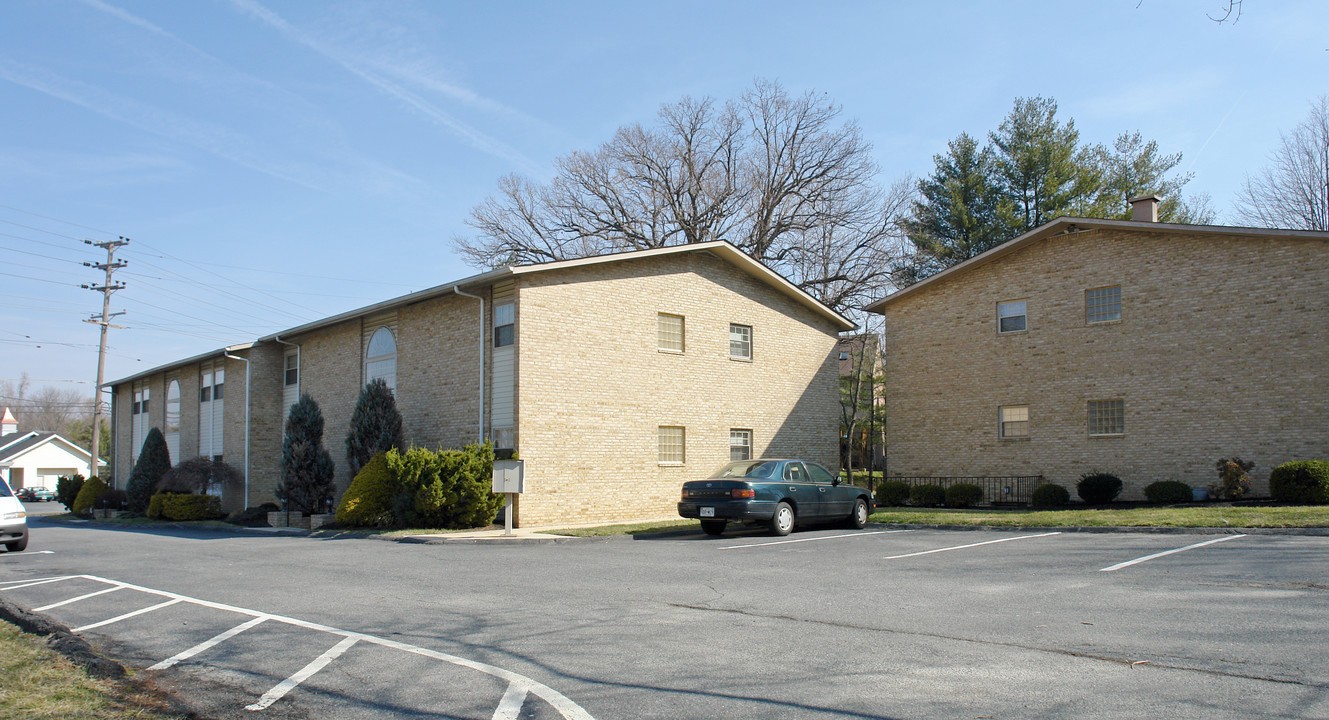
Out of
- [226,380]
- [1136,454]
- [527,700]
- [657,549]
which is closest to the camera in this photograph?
[527,700]

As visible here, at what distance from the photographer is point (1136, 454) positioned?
23453 mm

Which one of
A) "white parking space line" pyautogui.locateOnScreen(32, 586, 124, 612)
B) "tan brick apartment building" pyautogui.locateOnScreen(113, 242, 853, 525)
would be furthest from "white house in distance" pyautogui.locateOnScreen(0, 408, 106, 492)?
"white parking space line" pyautogui.locateOnScreen(32, 586, 124, 612)

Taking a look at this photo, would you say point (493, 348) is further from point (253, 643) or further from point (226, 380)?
point (226, 380)

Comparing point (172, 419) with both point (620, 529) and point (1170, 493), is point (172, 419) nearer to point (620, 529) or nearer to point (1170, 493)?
point (620, 529)

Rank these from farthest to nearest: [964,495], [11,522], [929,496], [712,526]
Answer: [929,496]
[964,495]
[712,526]
[11,522]

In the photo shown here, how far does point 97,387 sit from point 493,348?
31.2m

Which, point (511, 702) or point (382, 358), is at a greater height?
point (382, 358)

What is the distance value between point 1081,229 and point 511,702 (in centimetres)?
2344

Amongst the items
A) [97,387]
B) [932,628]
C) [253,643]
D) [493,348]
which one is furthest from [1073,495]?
[97,387]

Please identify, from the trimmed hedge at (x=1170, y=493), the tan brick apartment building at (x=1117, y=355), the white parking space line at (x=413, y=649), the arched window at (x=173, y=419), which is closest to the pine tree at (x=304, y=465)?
the white parking space line at (x=413, y=649)

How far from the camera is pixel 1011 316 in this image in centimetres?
2617

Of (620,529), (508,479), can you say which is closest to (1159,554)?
(620,529)

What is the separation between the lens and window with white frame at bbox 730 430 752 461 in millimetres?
25359

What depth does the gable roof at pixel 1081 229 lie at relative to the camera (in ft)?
70.4
